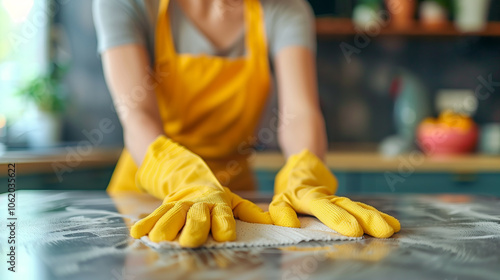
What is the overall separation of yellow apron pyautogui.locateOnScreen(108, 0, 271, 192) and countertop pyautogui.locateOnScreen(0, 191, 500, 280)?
50 cm

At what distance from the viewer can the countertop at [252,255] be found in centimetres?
41

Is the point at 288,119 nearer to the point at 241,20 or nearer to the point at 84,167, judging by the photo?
the point at 241,20

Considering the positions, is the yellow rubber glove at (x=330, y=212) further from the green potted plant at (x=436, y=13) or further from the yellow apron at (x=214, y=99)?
the green potted plant at (x=436, y=13)

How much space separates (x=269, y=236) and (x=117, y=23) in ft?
2.25

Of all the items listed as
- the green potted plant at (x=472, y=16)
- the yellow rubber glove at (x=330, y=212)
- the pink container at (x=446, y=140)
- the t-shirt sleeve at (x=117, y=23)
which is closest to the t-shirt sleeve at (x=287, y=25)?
the t-shirt sleeve at (x=117, y=23)

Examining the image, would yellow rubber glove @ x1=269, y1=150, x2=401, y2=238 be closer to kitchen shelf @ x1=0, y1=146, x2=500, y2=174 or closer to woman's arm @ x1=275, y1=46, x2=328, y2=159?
woman's arm @ x1=275, y1=46, x2=328, y2=159

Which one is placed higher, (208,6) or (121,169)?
(208,6)

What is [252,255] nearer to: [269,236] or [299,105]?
[269,236]

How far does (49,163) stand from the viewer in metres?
1.70

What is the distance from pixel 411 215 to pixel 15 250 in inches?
22.2

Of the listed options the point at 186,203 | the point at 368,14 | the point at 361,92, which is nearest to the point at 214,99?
the point at 186,203

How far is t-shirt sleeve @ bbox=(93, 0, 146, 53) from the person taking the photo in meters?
1.03

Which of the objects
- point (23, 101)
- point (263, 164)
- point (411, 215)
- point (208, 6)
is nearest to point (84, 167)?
point (23, 101)

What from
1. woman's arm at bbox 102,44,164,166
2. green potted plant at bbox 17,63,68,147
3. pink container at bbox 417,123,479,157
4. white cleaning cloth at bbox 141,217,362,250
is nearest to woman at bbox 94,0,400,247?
woman's arm at bbox 102,44,164,166
